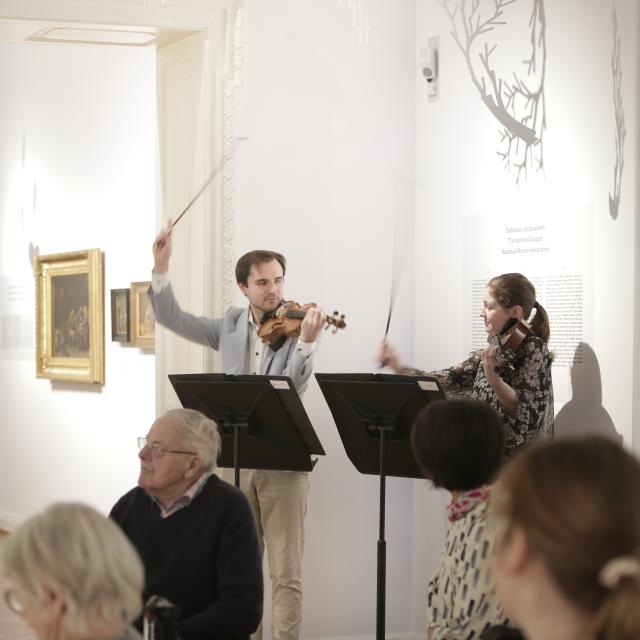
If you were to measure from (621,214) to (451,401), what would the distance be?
1.87 m

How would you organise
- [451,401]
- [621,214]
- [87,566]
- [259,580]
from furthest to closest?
1. [621,214]
2. [259,580]
3. [451,401]
4. [87,566]

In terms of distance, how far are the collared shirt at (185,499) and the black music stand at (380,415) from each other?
42.2 inches

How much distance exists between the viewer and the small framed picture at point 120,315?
7789 millimetres

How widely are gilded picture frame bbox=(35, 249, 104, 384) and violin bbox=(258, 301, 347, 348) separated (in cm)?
356

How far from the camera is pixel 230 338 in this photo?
200 inches

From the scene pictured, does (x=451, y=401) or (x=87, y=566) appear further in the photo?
(x=451, y=401)

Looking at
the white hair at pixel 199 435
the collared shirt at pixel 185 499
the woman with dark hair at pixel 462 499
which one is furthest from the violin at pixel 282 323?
the woman with dark hair at pixel 462 499

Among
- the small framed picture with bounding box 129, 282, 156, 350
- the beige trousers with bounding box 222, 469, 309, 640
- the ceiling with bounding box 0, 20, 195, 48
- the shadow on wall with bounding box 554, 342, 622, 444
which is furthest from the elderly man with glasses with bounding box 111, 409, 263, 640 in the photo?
the small framed picture with bounding box 129, 282, 156, 350

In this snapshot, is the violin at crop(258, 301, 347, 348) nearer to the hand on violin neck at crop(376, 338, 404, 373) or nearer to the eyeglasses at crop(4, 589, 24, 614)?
the hand on violin neck at crop(376, 338, 404, 373)

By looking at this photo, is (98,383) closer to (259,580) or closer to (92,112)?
(92,112)

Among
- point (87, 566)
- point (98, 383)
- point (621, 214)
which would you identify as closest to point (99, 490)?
point (98, 383)

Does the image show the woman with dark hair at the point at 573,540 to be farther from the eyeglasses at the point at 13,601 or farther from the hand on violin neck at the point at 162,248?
the hand on violin neck at the point at 162,248

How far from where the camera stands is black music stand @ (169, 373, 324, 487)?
4.25m

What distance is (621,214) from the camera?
435cm
